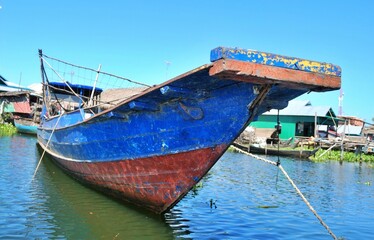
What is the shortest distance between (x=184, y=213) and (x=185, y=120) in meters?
2.38

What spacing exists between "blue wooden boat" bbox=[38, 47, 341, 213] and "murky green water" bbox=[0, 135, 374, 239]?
0.59m

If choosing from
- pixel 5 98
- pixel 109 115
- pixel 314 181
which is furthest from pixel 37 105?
pixel 109 115

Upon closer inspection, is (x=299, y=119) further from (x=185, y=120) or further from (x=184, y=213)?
(x=185, y=120)

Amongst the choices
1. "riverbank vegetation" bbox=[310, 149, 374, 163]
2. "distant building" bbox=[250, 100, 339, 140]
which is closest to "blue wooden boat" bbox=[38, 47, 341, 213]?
"riverbank vegetation" bbox=[310, 149, 374, 163]

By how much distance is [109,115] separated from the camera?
6586 millimetres

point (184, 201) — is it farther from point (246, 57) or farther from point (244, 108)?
point (246, 57)

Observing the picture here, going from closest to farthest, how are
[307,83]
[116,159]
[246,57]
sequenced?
[246,57] < [307,83] < [116,159]

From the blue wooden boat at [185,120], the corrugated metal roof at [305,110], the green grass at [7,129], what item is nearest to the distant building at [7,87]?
the green grass at [7,129]

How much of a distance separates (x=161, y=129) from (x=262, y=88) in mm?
2024

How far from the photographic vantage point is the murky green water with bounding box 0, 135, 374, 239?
19.4 feet

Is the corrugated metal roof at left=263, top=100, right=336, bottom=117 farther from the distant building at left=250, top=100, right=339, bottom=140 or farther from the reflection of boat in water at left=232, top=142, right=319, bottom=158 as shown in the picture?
the reflection of boat in water at left=232, top=142, right=319, bottom=158

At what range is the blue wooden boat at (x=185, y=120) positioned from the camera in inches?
172

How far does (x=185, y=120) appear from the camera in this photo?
580 cm

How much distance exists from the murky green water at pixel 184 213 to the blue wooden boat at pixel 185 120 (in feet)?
1.93
